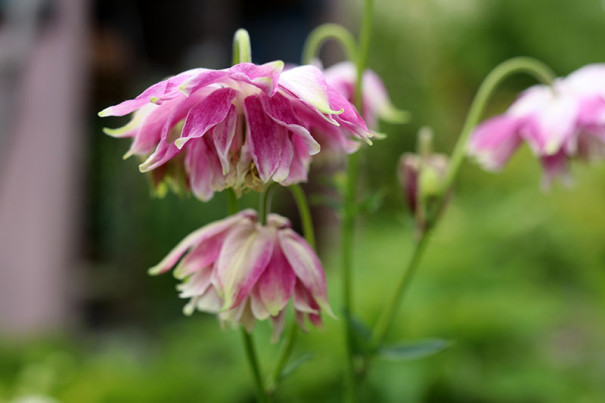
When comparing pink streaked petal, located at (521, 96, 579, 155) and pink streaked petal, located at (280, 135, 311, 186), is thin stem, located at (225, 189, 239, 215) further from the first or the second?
pink streaked petal, located at (521, 96, 579, 155)

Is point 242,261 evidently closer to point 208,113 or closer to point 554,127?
point 208,113

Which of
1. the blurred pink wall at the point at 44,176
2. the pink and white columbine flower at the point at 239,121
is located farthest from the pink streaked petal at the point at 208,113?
the blurred pink wall at the point at 44,176

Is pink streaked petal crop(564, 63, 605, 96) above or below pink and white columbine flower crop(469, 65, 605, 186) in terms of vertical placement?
above

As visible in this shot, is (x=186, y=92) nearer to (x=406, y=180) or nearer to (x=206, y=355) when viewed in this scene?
(x=406, y=180)

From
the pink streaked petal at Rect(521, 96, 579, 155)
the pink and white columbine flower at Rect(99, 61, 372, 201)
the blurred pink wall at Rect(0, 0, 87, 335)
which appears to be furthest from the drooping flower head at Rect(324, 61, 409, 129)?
the blurred pink wall at Rect(0, 0, 87, 335)

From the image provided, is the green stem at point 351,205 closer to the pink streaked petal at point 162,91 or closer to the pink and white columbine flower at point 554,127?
the pink and white columbine flower at point 554,127

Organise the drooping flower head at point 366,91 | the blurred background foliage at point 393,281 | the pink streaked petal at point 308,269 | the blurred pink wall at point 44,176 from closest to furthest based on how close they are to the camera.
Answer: the pink streaked petal at point 308,269, the drooping flower head at point 366,91, the blurred background foliage at point 393,281, the blurred pink wall at point 44,176

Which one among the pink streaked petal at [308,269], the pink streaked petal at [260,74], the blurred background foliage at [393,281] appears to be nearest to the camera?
the pink streaked petal at [260,74]
